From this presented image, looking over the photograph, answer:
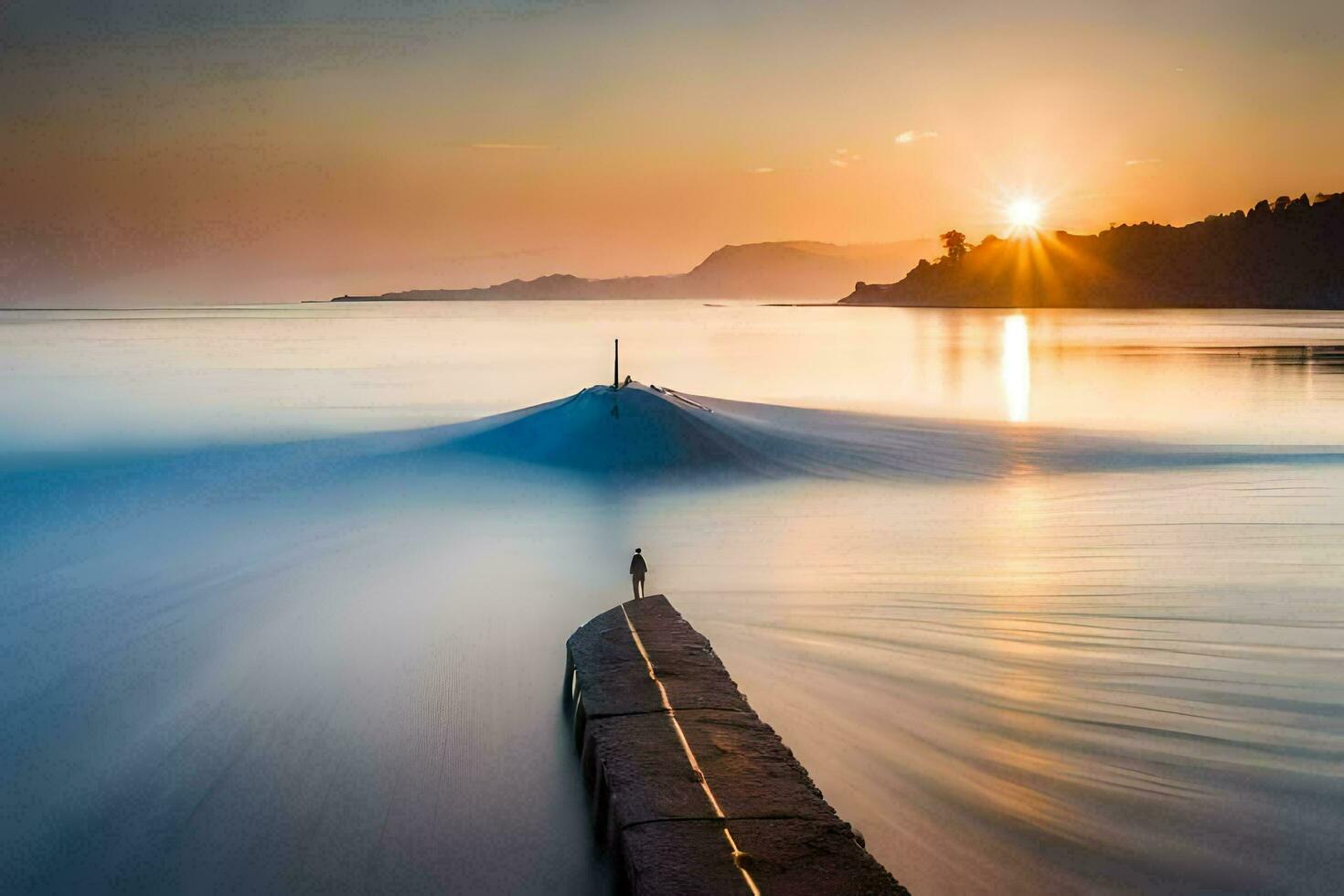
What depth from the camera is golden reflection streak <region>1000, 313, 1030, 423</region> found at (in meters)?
33.2

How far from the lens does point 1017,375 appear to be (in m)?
47.8

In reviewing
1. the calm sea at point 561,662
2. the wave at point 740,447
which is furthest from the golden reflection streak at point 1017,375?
the calm sea at point 561,662

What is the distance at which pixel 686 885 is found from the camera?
5125mm

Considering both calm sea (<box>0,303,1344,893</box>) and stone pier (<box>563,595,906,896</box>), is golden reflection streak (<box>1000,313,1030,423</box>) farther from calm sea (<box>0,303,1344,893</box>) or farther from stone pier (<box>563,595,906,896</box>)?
stone pier (<box>563,595,906,896</box>)

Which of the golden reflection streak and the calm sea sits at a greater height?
the golden reflection streak

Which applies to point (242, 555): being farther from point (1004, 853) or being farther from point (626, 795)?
point (1004, 853)

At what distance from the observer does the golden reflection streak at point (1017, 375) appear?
→ 3322 centimetres

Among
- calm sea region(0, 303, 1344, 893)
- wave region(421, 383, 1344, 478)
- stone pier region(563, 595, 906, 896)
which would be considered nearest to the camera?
stone pier region(563, 595, 906, 896)

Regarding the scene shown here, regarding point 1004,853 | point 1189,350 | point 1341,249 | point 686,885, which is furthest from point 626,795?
point 1341,249

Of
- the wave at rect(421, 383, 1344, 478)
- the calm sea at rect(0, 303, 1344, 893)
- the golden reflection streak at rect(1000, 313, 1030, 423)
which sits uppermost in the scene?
the golden reflection streak at rect(1000, 313, 1030, 423)

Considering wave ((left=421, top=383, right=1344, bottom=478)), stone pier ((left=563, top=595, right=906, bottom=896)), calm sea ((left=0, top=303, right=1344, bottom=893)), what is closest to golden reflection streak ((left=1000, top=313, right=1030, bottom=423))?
wave ((left=421, top=383, right=1344, bottom=478))

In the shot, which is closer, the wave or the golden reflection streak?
the wave

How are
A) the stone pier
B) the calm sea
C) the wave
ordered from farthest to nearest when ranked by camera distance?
the wave < the calm sea < the stone pier

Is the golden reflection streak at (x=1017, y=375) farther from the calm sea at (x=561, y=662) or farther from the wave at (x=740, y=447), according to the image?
the calm sea at (x=561, y=662)
